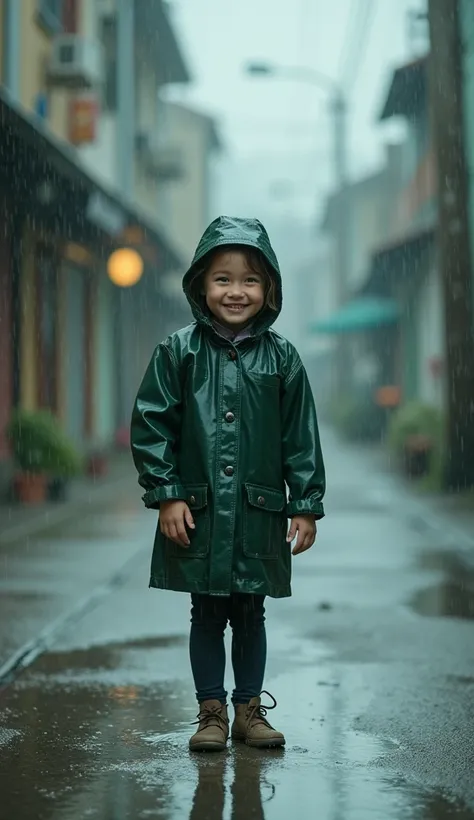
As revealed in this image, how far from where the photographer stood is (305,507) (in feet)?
14.8

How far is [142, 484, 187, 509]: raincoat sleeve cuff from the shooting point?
4395 mm

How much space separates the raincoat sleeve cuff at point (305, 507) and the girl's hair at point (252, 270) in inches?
28.2

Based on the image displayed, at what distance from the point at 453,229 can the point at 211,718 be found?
11818 mm

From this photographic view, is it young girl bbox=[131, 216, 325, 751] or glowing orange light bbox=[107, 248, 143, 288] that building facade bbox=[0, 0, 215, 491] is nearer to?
glowing orange light bbox=[107, 248, 143, 288]

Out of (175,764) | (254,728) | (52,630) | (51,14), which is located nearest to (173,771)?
(175,764)

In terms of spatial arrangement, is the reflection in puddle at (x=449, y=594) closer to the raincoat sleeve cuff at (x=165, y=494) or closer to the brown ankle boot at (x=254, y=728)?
the brown ankle boot at (x=254, y=728)

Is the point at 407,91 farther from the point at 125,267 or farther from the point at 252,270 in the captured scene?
the point at 252,270

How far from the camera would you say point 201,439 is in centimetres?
451

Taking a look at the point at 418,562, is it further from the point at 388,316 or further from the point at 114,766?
the point at 388,316

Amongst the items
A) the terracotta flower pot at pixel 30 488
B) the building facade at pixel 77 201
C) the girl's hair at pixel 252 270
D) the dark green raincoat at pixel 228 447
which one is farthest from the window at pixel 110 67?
the dark green raincoat at pixel 228 447

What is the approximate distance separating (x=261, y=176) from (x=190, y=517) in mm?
172069

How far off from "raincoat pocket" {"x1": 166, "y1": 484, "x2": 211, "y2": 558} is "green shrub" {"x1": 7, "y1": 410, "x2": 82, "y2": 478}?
10.6 metres

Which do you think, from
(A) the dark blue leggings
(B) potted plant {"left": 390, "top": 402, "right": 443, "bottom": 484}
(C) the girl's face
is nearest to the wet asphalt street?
(A) the dark blue leggings

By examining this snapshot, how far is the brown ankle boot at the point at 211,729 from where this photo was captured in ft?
14.6
